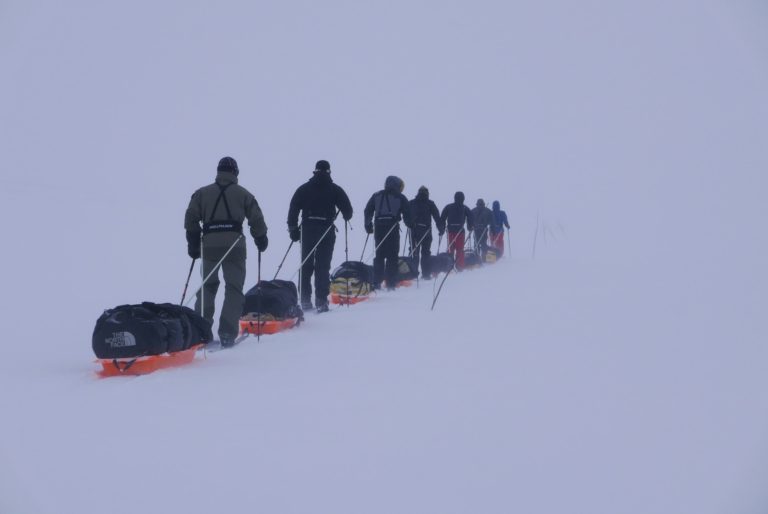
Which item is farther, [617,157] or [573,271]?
[617,157]

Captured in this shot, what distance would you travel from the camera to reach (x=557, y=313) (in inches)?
380

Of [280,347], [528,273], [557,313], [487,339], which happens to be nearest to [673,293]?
[557,313]

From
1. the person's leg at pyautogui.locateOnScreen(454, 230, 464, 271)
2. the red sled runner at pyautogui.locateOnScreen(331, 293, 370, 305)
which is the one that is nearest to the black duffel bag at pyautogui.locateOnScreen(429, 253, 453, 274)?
the person's leg at pyautogui.locateOnScreen(454, 230, 464, 271)

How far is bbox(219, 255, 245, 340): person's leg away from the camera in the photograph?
7465 mm

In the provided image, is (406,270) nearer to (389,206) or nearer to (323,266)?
(389,206)

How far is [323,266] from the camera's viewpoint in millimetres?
10430

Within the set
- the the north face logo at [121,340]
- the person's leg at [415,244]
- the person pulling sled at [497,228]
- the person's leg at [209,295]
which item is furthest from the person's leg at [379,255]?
the person pulling sled at [497,228]

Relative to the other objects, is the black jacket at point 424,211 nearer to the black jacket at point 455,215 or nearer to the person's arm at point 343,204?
the black jacket at point 455,215

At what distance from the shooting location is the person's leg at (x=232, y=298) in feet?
24.5

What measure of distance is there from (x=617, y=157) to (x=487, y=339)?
149m

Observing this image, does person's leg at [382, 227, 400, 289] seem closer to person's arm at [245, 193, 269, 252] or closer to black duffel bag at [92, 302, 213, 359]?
person's arm at [245, 193, 269, 252]

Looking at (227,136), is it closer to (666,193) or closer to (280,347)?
(666,193)

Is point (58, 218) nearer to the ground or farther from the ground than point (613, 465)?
farther from the ground

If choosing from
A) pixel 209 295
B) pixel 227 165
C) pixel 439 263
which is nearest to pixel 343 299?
pixel 209 295
